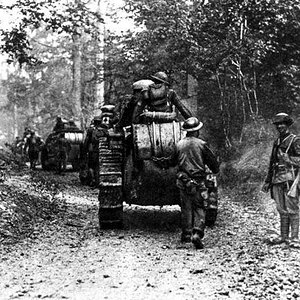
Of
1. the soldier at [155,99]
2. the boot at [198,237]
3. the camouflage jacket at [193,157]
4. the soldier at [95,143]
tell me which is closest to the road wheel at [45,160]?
the soldier at [95,143]

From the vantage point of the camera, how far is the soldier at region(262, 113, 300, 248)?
7332 millimetres

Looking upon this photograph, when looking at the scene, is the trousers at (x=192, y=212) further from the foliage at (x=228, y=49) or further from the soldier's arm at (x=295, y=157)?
the foliage at (x=228, y=49)

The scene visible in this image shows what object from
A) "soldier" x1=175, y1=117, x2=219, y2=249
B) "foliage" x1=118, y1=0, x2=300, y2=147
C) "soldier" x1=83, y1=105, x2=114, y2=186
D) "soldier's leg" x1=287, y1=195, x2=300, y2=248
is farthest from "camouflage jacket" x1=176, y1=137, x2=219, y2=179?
"foliage" x1=118, y1=0, x2=300, y2=147

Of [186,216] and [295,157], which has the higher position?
[295,157]

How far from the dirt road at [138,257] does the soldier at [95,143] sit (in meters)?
3.65

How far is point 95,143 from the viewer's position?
1474 centimetres

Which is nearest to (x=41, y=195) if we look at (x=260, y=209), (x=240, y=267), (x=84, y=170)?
(x=84, y=170)

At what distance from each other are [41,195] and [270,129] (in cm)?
721

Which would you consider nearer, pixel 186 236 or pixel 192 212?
pixel 186 236

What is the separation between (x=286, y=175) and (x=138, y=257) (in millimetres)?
2360

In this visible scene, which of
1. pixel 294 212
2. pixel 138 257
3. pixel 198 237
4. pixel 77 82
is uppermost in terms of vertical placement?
pixel 77 82

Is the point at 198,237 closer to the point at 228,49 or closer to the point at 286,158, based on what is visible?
the point at 286,158

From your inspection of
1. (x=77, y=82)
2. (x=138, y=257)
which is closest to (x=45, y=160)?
(x=77, y=82)

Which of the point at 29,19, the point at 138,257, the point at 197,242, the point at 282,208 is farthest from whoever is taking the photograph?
the point at 29,19
